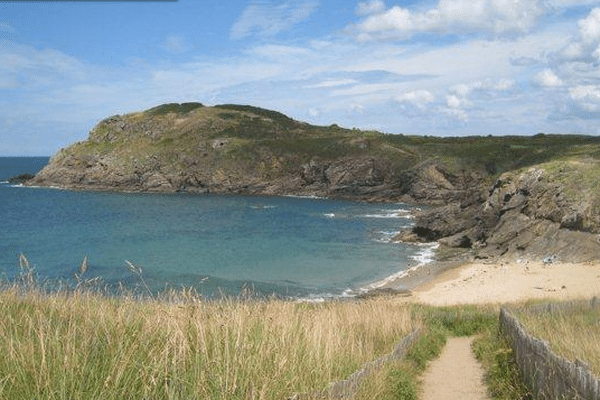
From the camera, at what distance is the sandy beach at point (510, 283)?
98.5 ft

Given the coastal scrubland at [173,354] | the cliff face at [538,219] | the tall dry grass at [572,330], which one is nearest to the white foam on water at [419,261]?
the cliff face at [538,219]

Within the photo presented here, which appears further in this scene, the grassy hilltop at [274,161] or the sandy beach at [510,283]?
the grassy hilltop at [274,161]

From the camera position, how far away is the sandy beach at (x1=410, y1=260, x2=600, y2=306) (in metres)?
30.0

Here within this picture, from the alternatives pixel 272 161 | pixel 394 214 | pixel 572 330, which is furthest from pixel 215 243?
pixel 272 161

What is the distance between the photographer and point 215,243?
182 feet

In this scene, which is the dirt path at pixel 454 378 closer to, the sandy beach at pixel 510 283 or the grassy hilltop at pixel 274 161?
the sandy beach at pixel 510 283

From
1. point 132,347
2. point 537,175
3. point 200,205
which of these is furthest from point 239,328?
point 200,205

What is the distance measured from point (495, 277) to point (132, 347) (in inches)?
1339

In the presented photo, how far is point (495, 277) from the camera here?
36281mm

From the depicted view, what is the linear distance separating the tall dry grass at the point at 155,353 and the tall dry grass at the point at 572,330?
3.33 meters

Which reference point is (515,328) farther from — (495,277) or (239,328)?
(495,277)

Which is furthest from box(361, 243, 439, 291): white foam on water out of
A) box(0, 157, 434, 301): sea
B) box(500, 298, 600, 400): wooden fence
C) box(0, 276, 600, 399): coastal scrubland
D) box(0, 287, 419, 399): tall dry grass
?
box(0, 287, 419, 399): tall dry grass

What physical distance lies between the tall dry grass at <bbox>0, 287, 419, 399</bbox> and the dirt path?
288cm

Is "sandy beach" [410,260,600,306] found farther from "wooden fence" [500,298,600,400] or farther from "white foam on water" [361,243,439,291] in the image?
"wooden fence" [500,298,600,400]
